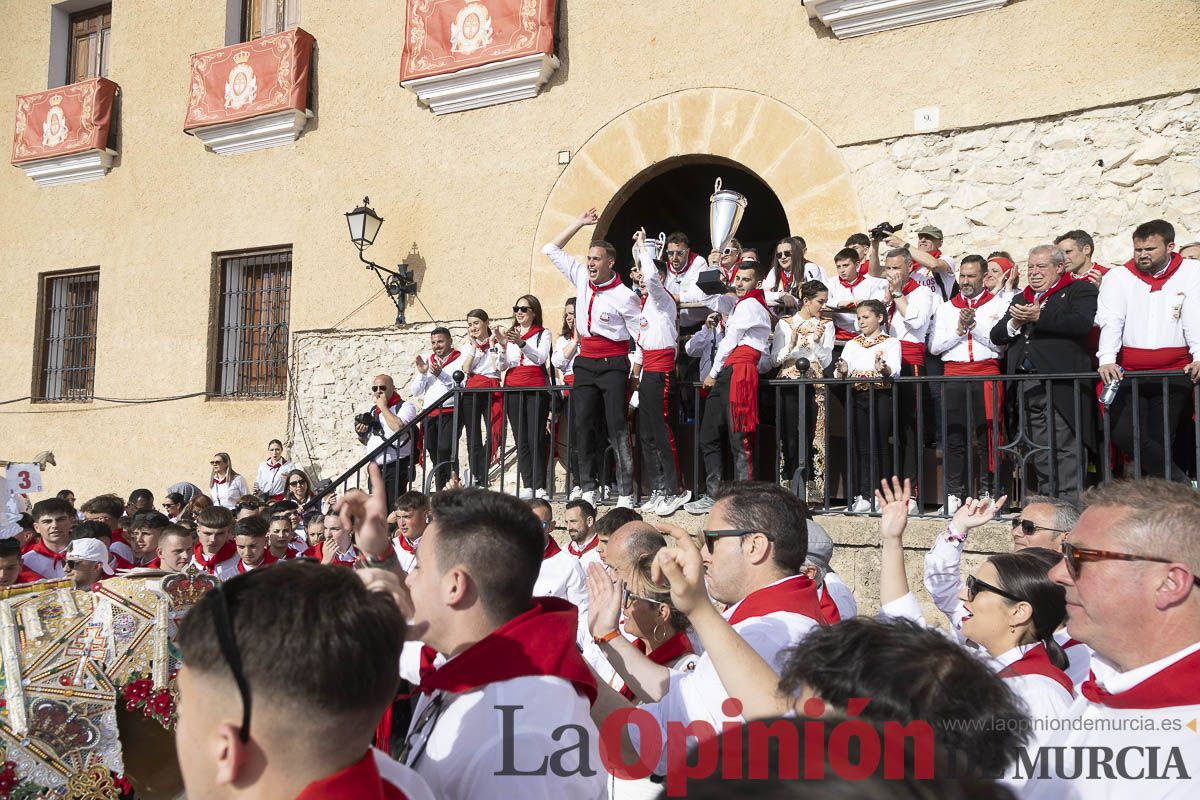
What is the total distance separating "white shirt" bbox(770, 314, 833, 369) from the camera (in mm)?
7344

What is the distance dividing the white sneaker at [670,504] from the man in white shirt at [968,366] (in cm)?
189

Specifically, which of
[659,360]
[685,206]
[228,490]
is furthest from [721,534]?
[228,490]

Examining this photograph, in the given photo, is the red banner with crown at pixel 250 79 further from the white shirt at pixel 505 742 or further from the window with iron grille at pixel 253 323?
the white shirt at pixel 505 742

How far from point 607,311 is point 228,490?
5646mm

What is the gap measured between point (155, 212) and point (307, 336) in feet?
9.97

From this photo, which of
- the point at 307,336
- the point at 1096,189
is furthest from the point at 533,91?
the point at 1096,189

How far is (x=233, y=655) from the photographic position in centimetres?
154

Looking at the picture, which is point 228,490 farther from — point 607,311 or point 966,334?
point 966,334

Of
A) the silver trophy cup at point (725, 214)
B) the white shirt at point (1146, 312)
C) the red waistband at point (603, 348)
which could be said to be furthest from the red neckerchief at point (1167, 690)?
the silver trophy cup at point (725, 214)

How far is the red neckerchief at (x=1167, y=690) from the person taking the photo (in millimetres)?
1945

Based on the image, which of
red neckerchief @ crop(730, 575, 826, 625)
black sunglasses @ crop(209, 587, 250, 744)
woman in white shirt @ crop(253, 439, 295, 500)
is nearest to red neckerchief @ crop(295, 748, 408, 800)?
black sunglasses @ crop(209, 587, 250, 744)

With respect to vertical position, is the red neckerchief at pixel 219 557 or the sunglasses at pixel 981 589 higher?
the sunglasses at pixel 981 589

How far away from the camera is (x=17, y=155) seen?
1340 centimetres

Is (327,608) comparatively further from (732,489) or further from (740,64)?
(740,64)
